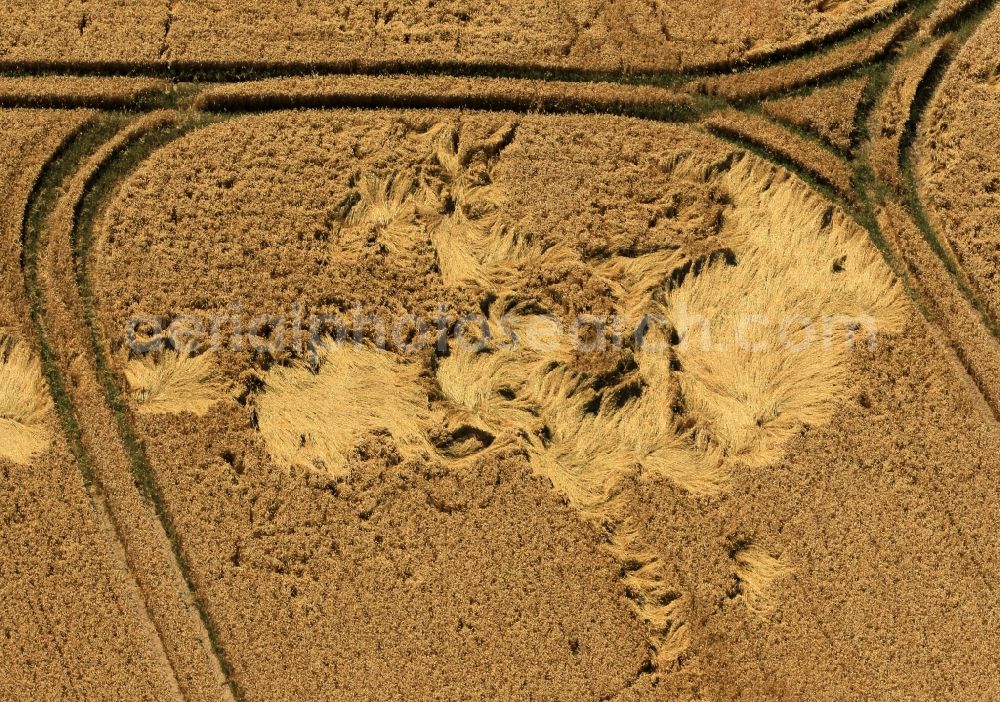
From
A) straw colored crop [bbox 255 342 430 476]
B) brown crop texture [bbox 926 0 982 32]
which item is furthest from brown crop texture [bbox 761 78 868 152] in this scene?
straw colored crop [bbox 255 342 430 476]

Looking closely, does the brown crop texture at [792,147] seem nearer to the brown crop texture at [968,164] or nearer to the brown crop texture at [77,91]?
the brown crop texture at [968,164]

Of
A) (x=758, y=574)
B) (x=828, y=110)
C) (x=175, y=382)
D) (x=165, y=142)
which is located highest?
(x=828, y=110)

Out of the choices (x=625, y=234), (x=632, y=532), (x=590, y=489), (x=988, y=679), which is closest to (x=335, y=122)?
(x=625, y=234)

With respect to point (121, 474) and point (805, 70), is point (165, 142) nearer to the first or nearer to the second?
point (121, 474)

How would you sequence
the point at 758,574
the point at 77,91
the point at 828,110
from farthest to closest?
the point at 77,91 → the point at 828,110 → the point at 758,574

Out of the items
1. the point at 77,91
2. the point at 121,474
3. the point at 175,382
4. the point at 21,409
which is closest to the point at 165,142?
the point at 77,91

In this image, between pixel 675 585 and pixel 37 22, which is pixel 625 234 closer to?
pixel 675 585
